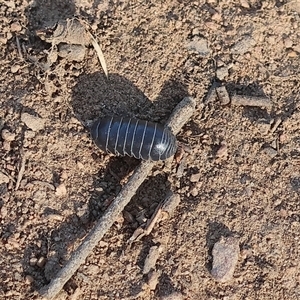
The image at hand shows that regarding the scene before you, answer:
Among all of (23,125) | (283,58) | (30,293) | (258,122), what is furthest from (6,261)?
(283,58)

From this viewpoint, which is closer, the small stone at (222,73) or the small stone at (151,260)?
the small stone at (151,260)

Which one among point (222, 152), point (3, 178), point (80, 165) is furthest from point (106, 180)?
point (222, 152)

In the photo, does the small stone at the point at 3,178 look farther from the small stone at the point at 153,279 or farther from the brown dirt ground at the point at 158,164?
the small stone at the point at 153,279

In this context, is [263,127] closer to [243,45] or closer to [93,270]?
[243,45]

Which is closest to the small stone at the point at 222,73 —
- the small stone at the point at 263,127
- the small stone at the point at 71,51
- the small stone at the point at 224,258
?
the small stone at the point at 263,127

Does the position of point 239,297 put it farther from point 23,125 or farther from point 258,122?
point 23,125
